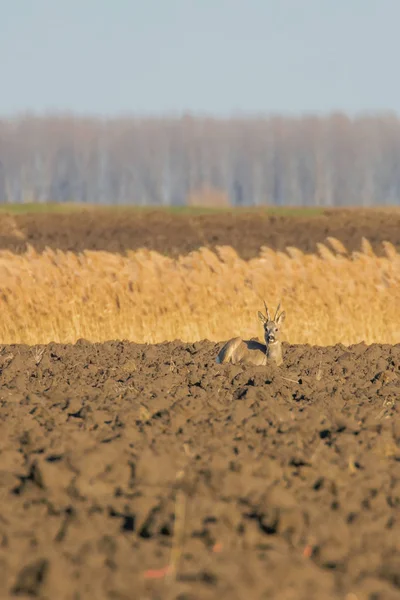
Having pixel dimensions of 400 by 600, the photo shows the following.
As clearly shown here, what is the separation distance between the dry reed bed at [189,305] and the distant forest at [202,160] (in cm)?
9816

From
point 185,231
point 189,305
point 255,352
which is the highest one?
point 185,231

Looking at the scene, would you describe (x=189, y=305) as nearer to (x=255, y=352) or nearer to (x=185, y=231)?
(x=255, y=352)

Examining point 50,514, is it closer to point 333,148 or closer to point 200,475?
point 200,475

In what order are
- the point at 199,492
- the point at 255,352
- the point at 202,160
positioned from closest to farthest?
the point at 199,492
the point at 255,352
the point at 202,160

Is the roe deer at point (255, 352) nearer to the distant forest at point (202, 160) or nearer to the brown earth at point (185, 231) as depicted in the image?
the brown earth at point (185, 231)

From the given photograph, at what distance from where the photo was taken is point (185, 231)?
1758 inches

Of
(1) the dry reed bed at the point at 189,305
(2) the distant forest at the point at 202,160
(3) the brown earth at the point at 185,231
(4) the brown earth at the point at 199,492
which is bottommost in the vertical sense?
(4) the brown earth at the point at 199,492

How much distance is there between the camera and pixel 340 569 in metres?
5.52

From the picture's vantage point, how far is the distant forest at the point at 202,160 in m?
122

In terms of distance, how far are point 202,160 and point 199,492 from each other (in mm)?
121062

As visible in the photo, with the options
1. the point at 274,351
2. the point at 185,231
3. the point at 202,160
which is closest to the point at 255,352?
the point at 274,351

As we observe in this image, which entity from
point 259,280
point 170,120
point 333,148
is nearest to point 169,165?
point 170,120

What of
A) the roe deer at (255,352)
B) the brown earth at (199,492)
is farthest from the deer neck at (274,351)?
the brown earth at (199,492)

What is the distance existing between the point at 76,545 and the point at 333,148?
409 ft
